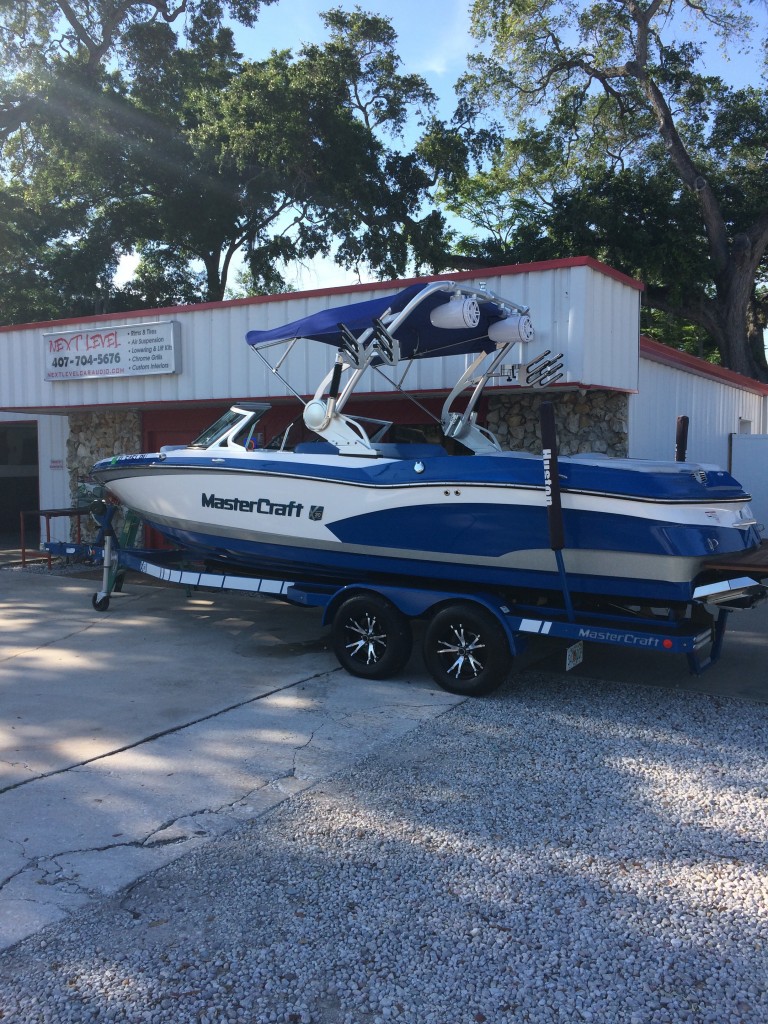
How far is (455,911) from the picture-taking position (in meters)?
3.58

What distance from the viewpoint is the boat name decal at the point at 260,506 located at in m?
7.41

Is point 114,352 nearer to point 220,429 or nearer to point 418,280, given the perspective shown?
point 220,429

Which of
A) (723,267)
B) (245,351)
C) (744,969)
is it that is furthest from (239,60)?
(744,969)

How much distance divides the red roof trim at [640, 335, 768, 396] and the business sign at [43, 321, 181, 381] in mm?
6219

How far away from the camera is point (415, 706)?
643 centimetres

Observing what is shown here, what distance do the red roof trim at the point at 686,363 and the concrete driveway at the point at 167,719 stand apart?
3.47 m

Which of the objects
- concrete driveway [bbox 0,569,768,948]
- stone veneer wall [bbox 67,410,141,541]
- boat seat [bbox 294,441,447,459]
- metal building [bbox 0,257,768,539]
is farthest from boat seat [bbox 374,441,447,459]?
stone veneer wall [bbox 67,410,141,541]

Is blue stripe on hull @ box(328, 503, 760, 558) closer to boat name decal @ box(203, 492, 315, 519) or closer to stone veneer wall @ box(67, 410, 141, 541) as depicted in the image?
boat name decal @ box(203, 492, 315, 519)

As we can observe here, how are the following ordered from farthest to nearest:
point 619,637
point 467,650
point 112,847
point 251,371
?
point 251,371 → point 467,650 → point 619,637 → point 112,847

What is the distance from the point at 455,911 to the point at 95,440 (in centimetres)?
1207

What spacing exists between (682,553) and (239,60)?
28.1m

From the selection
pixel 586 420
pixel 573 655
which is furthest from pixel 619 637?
pixel 586 420

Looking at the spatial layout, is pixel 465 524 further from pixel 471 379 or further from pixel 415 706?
pixel 471 379

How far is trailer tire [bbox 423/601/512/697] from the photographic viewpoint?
21.3 ft
